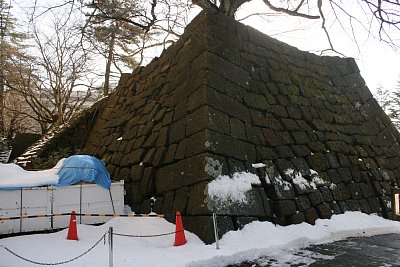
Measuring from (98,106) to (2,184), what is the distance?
6978 mm

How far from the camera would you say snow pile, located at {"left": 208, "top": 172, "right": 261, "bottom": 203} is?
17.1 feet

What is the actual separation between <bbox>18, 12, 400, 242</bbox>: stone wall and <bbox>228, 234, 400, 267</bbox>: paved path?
881mm

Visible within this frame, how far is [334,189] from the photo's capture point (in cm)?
726

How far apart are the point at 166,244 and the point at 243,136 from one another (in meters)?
2.78

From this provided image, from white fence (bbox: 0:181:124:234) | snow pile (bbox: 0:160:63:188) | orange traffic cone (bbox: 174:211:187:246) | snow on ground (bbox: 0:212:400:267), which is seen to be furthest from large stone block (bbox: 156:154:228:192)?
snow pile (bbox: 0:160:63:188)

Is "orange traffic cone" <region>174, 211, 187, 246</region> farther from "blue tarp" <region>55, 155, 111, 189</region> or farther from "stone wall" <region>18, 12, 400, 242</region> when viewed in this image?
"blue tarp" <region>55, 155, 111, 189</region>

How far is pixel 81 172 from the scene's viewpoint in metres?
6.18

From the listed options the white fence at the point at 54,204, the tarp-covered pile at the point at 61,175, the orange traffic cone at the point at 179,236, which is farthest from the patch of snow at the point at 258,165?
the tarp-covered pile at the point at 61,175

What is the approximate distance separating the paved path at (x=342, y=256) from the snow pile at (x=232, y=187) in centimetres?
118

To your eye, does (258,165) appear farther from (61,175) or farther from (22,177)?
(22,177)

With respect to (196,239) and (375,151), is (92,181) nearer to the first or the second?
(196,239)

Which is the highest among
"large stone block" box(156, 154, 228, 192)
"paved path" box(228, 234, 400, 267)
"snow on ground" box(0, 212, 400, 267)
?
"large stone block" box(156, 154, 228, 192)

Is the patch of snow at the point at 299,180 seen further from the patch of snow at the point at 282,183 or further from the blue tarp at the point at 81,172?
the blue tarp at the point at 81,172

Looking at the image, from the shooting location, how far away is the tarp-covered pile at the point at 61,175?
5.69 m
